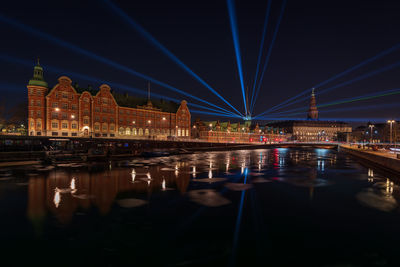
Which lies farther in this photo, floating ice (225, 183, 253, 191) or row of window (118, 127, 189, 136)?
row of window (118, 127, 189, 136)

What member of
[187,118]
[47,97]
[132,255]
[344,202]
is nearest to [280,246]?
[132,255]

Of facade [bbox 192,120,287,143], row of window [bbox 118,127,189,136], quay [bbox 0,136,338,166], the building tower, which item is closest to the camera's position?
quay [bbox 0,136,338,166]

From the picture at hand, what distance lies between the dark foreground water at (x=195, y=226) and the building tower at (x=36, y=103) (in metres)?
57.8

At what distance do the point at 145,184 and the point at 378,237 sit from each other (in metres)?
15.3

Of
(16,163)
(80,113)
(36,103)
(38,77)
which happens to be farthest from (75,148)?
(38,77)

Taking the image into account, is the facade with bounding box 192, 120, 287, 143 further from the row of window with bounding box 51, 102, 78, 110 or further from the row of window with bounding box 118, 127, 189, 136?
the row of window with bounding box 51, 102, 78, 110

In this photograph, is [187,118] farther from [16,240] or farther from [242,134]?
[16,240]

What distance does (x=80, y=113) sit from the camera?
71.2m

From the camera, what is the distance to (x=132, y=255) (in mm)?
7359

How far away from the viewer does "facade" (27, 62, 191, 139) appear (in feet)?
212

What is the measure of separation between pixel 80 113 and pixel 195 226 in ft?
242

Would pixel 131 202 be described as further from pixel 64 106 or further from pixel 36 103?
pixel 36 103

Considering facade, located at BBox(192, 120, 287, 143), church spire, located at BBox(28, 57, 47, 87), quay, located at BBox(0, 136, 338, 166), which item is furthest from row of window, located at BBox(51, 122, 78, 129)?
facade, located at BBox(192, 120, 287, 143)

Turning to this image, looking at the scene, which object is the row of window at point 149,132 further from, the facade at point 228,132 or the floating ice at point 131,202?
the floating ice at point 131,202
